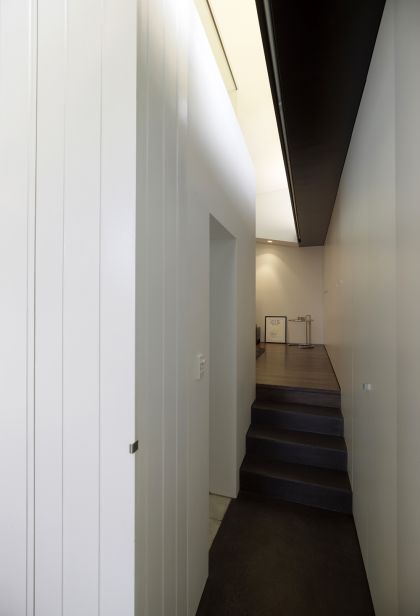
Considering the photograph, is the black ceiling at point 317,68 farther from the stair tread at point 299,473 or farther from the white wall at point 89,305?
the stair tread at point 299,473

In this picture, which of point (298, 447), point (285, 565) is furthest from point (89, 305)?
point (298, 447)

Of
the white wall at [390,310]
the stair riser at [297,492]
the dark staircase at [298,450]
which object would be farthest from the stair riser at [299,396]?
the white wall at [390,310]

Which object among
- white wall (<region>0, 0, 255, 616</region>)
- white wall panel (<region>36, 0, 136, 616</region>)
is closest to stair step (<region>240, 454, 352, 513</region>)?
white wall (<region>0, 0, 255, 616</region>)

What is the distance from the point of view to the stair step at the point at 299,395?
3099mm

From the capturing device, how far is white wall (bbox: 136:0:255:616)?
92cm

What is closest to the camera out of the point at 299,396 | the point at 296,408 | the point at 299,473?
the point at 299,473

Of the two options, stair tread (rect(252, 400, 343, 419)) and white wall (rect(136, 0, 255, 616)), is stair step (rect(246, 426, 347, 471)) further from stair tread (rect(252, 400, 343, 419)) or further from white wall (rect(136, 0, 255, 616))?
white wall (rect(136, 0, 255, 616))

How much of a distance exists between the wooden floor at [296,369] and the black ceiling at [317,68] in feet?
7.89

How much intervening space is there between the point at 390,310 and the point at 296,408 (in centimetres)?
225

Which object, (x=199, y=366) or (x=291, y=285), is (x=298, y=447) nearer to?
(x=199, y=366)

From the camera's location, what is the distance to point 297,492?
2.40 meters

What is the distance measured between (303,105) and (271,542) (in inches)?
115

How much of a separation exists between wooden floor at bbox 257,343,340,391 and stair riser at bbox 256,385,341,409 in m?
0.08

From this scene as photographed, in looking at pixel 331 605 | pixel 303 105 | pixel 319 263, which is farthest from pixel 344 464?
pixel 319 263
